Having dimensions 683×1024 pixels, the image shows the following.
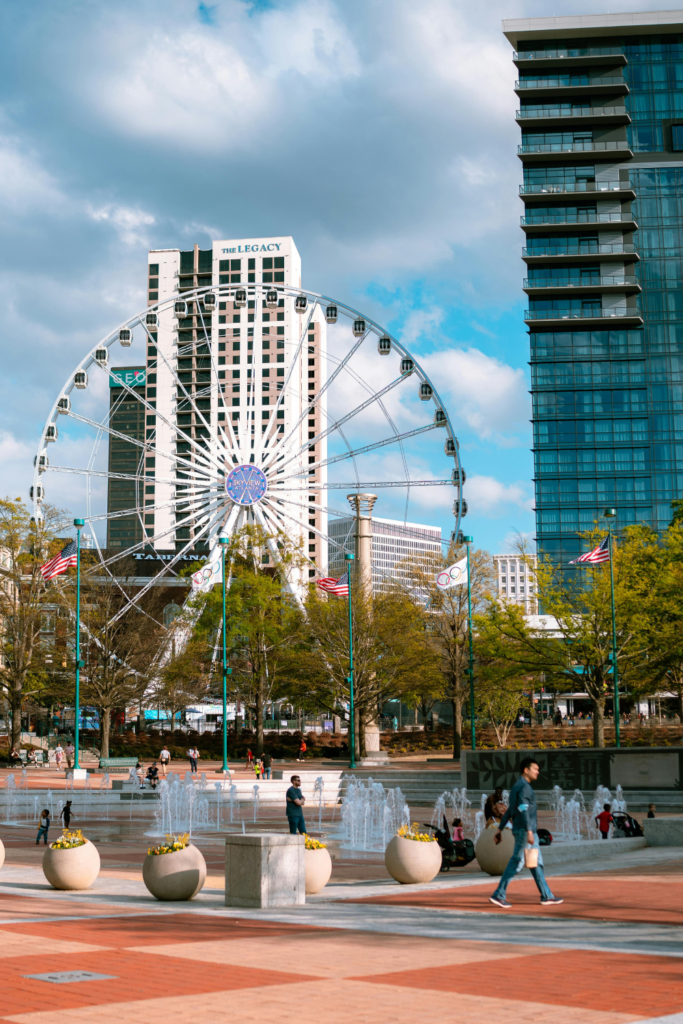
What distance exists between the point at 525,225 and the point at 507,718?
245 ft

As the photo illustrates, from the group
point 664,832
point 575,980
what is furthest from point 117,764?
point 575,980

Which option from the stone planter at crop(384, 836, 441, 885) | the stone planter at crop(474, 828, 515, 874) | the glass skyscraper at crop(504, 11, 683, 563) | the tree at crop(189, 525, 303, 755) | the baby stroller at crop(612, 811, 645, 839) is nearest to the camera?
the stone planter at crop(384, 836, 441, 885)

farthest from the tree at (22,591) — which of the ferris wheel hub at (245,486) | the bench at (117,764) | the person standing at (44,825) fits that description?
the person standing at (44,825)

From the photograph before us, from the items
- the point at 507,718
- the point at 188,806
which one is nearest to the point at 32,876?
the point at 188,806

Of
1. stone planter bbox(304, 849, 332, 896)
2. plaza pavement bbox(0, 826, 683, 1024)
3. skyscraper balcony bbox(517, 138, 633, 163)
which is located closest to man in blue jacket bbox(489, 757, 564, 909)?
plaza pavement bbox(0, 826, 683, 1024)

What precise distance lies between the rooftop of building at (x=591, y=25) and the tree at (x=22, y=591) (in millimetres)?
90506

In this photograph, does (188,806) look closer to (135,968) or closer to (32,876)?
(32,876)

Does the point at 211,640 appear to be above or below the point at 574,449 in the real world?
below

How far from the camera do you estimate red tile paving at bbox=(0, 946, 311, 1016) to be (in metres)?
8.03

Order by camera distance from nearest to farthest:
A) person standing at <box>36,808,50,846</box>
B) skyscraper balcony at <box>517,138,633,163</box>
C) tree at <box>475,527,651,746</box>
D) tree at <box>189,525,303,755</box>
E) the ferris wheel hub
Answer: person standing at <box>36,808,50,846</box>, tree at <box>475,527,651,746</box>, tree at <box>189,525,303,755</box>, the ferris wheel hub, skyscraper balcony at <box>517,138,633,163</box>

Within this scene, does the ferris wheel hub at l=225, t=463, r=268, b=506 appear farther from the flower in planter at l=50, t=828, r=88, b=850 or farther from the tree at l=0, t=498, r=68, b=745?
the flower in planter at l=50, t=828, r=88, b=850

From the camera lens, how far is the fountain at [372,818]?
85.6ft

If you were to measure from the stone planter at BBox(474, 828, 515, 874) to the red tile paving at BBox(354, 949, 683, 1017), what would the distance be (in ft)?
21.7

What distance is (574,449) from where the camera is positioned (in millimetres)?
122938
